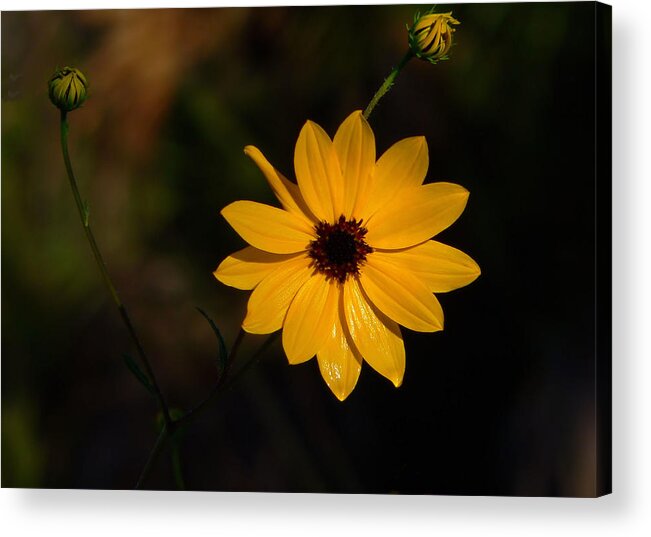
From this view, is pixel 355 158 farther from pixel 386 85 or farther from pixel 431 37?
pixel 431 37

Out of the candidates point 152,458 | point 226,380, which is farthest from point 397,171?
point 152,458

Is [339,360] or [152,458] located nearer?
[339,360]

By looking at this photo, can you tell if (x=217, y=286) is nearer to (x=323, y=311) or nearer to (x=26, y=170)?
(x=323, y=311)

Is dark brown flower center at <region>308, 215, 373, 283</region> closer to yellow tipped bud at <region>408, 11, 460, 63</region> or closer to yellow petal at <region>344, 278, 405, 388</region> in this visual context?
yellow petal at <region>344, 278, 405, 388</region>

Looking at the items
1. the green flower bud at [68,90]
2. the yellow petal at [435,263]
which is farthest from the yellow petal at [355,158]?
the green flower bud at [68,90]

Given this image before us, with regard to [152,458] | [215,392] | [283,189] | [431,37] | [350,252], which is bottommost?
[152,458]

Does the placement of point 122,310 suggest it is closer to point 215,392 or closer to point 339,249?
point 215,392

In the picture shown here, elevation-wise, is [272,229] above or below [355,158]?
below
